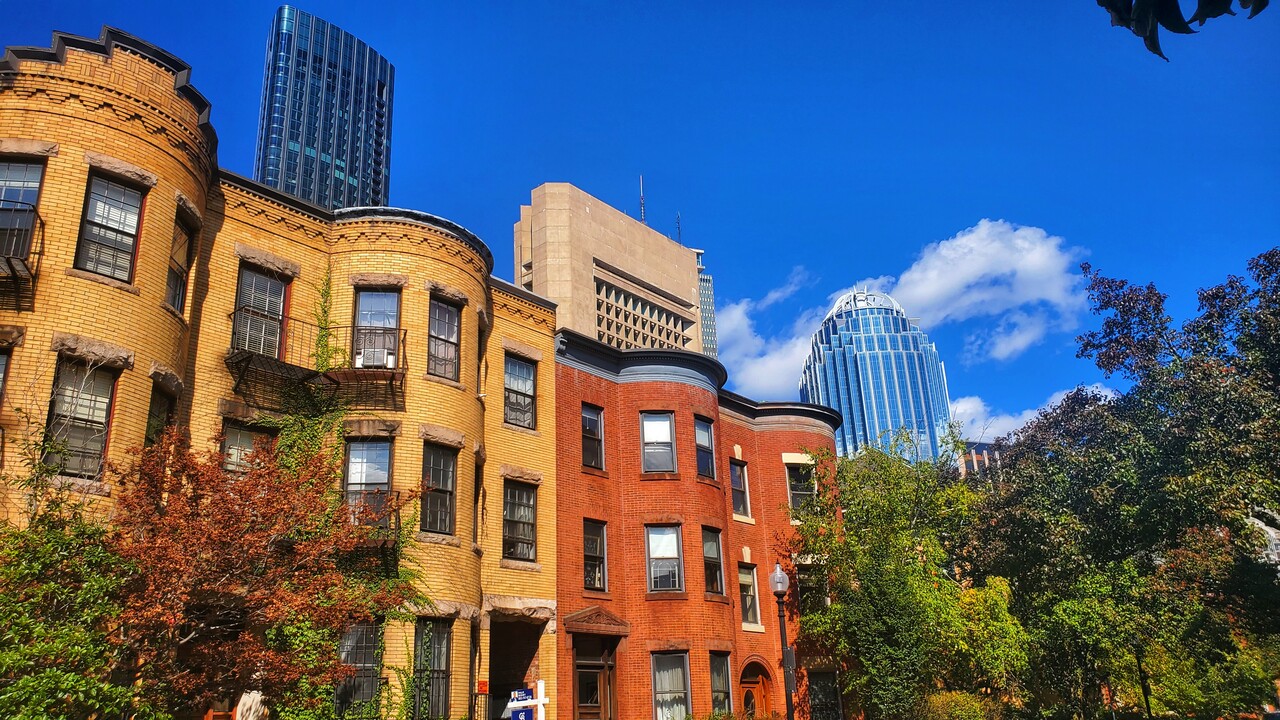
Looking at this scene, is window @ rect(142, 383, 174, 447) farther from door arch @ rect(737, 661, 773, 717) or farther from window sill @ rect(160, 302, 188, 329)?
door arch @ rect(737, 661, 773, 717)

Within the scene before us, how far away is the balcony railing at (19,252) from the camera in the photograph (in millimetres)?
15625

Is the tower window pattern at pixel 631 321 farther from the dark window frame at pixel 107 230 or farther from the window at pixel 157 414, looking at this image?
the dark window frame at pixel 107 230

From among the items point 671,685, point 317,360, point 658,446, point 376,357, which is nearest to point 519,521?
point 658,446

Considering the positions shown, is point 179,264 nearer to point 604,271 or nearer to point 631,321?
point 604,271

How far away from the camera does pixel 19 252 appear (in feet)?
52.9

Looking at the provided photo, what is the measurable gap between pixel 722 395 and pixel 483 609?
12075mm

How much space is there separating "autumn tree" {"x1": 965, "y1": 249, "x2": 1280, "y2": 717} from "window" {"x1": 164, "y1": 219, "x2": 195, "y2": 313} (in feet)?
95.3

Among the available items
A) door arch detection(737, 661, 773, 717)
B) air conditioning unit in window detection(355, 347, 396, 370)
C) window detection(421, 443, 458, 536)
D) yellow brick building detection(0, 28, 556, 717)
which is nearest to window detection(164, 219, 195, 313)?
yellow brick building detection(0, 28, 556, 717)

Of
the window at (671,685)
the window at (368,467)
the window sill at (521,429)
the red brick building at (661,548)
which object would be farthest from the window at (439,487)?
the window at (671,685)

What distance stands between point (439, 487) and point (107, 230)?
27.6 ft

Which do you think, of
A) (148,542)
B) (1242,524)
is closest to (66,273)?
(148,542)

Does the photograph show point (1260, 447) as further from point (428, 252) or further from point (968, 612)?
point (428, 252)

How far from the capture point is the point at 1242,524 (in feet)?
101

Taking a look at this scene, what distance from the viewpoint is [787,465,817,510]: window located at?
106 ft
